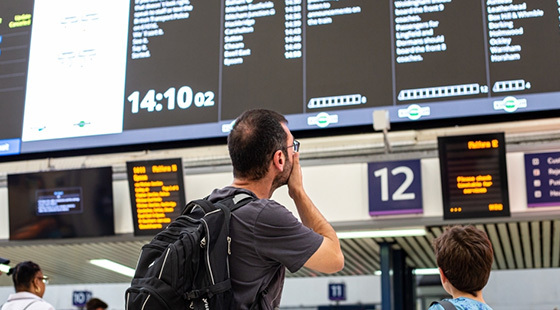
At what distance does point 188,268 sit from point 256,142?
428mm

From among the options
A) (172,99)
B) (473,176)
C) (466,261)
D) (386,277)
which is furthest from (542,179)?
(466,261)

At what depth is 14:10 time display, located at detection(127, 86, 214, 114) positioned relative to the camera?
5.27m

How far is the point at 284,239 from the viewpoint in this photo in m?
1.90

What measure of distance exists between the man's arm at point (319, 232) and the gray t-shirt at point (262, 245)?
1.0 inches

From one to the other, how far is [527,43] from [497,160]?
2.61 ft

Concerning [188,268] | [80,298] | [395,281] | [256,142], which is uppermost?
[256,142]

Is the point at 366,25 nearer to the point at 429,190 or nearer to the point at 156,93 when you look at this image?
the point at 429,190

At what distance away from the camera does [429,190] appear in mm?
5070

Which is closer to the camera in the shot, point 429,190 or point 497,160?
point 497,160

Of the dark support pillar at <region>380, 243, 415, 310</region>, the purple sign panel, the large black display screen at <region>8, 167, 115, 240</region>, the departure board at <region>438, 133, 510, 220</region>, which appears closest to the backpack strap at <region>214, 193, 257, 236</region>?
the departure board at <region>438, 133, 510, 220</region>

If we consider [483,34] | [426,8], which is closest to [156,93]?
[426,8]

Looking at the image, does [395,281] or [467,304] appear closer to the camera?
[467,304]

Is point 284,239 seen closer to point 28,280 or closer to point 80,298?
point 28,280

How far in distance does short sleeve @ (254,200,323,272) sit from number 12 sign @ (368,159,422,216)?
3.14 metres
